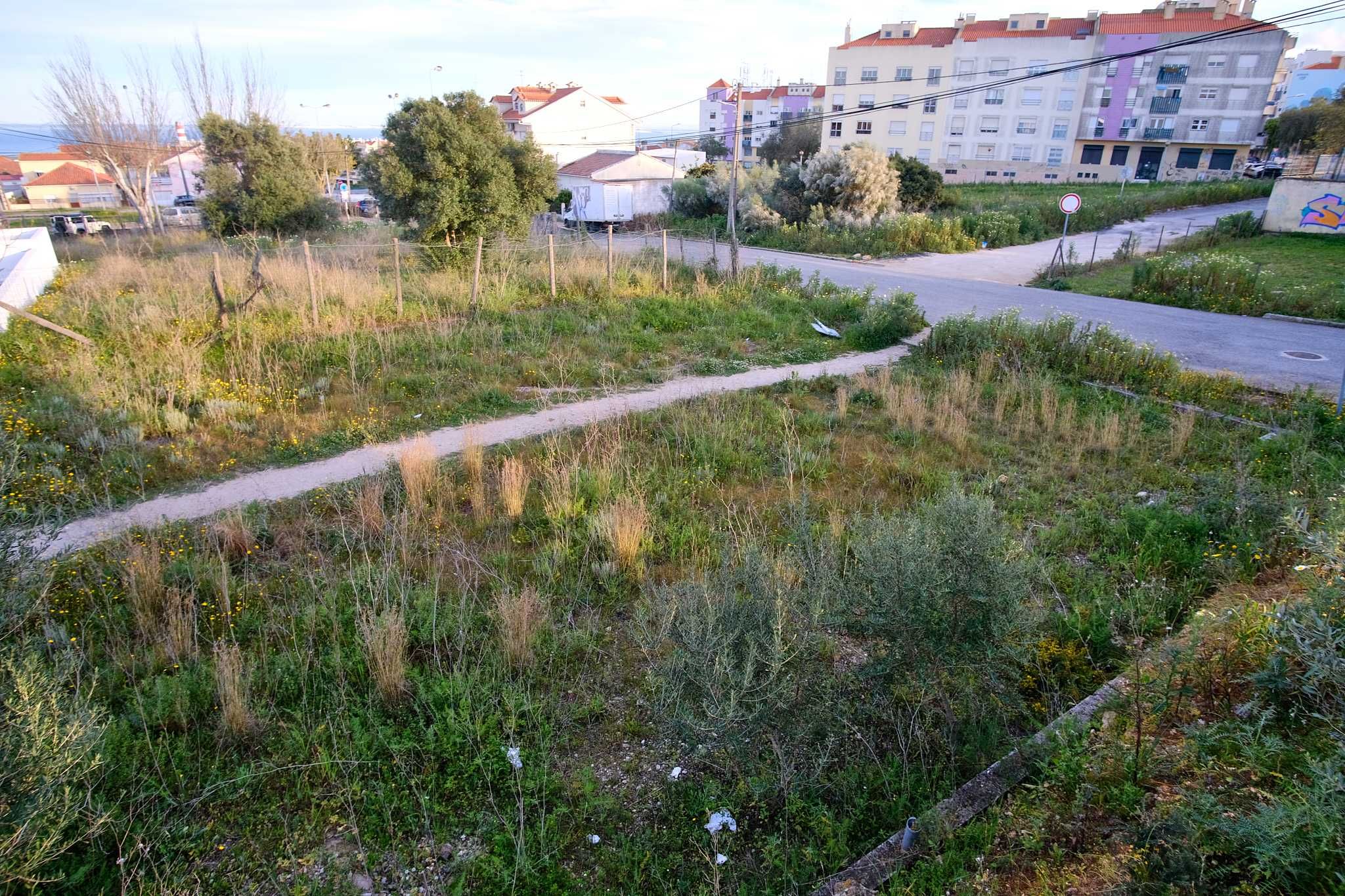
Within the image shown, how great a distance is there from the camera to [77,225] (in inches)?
1314

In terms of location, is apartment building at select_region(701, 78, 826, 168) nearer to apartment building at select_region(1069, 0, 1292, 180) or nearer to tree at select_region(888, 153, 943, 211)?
apartment building at select_region(1069, 0, 1292, 180)

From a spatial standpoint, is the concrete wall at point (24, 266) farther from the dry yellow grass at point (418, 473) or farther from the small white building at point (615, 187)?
the small white building at point (615, 187)

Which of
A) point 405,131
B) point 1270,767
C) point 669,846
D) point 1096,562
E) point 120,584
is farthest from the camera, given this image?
point 405,131

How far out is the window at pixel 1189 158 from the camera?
5434 centimetres

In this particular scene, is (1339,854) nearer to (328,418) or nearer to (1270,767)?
(1270,767)

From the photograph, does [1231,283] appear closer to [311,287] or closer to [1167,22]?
[311,287]

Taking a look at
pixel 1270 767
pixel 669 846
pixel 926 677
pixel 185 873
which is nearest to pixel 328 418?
pixel 185 873

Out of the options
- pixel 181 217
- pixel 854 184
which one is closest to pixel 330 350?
pixel 854 184

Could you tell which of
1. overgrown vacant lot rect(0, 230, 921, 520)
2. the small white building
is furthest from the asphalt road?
the small white building

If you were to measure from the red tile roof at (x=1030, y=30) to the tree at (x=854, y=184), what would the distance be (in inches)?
1436

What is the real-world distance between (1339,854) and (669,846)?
2.37 meters

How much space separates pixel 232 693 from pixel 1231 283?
1868 cm

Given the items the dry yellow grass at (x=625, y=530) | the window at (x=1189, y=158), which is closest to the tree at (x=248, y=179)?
the dry yellow grass at (x=625, y=530)

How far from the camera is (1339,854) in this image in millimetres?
2203
